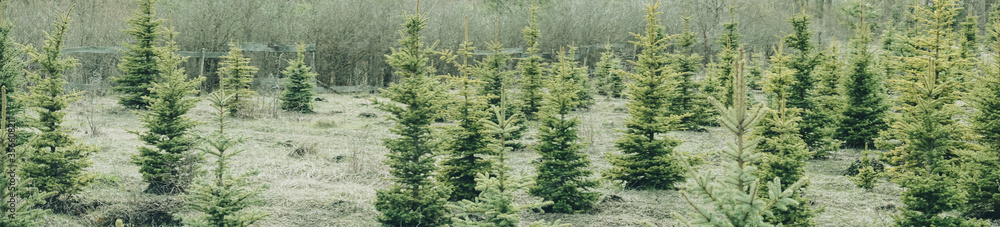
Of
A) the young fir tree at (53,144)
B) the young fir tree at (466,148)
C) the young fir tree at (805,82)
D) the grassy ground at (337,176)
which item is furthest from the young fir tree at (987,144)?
the young fir tree at (53,144)

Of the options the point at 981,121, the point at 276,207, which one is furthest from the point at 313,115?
the point at 981,121

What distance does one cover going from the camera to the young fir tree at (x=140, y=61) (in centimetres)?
1335

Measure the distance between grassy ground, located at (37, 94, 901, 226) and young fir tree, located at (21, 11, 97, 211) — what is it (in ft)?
1.01

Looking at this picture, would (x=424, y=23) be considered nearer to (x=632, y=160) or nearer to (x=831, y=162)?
(x=632, y=160)

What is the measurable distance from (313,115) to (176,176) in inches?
315

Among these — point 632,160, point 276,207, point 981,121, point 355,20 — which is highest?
point 355,20

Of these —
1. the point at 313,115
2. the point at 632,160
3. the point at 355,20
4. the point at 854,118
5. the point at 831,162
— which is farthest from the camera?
the point at 355,20

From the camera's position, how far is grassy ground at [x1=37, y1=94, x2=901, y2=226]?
24.1 ft

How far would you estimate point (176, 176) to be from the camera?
7797 millimetres

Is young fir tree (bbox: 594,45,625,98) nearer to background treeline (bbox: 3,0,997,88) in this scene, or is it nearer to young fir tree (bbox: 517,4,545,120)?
background treeline (bbox: 3,0,997,88)

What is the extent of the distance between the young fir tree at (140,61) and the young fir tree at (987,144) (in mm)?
12812

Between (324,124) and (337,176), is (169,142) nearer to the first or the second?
(337,176)

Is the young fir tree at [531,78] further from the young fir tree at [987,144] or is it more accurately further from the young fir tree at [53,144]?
the young fir tree at [53,144]

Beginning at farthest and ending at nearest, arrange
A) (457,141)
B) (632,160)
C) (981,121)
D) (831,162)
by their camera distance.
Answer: (831,162) → (632,160) → (457,141) → (981,121)
